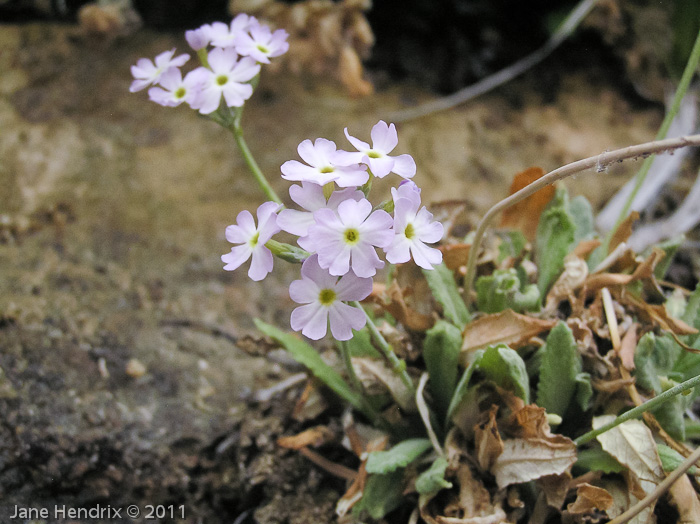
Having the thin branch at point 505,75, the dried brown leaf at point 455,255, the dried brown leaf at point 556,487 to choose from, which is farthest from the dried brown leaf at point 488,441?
the thin branch at point 505,75

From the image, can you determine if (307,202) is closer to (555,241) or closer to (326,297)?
(326,297)

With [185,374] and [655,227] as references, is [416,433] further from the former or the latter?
[655,227]

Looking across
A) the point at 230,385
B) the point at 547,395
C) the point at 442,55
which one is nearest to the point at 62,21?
the point at 442,55

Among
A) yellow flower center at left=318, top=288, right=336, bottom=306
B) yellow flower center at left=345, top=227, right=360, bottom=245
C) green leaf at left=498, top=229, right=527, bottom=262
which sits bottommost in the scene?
green leaf at left=498, top=229, right=527, bottom=262

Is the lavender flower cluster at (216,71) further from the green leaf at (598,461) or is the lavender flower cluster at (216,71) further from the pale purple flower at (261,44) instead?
the green leaf at (598,461)

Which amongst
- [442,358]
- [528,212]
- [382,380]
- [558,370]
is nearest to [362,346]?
[382,380]

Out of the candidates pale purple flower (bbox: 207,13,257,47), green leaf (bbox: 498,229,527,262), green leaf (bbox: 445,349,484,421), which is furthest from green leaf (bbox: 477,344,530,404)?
pale purple flower (bbox: 207,13,257,47)

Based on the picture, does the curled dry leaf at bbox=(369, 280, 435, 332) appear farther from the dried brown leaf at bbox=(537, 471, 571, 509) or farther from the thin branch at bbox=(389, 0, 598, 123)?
the thin branch at bbox=(389, 0, 598, 123)
